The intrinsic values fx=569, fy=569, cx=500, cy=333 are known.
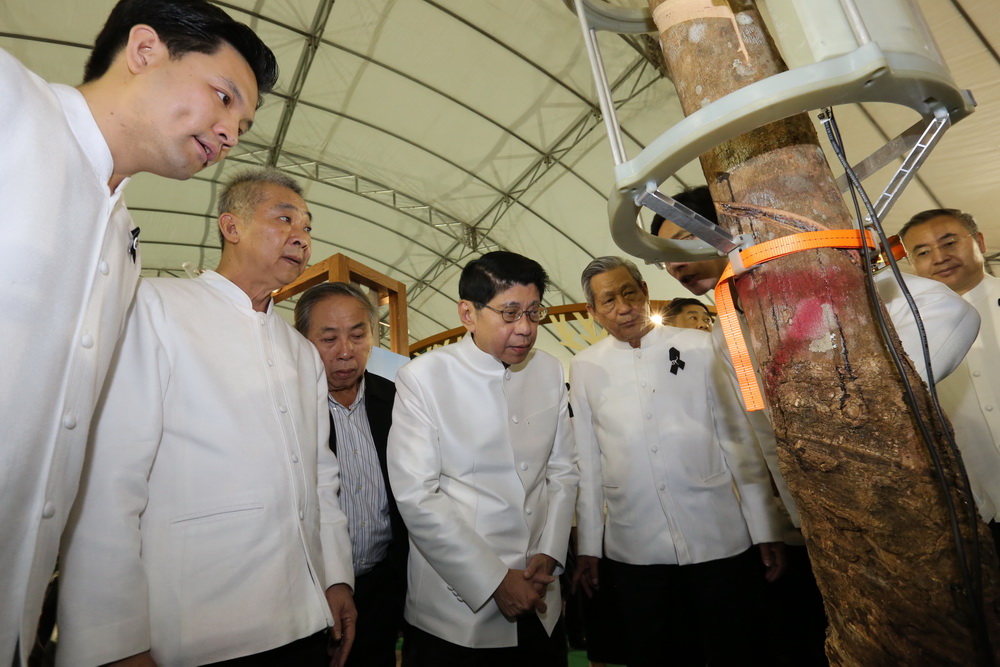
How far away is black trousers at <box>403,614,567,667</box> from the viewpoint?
71.7 inches

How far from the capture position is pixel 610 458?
258 cm

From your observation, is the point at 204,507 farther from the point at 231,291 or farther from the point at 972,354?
the point at 972,354

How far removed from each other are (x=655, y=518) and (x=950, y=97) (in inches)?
76.8

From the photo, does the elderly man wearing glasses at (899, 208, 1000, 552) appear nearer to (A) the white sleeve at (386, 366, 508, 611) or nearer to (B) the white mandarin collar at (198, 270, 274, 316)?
(A) the white sleeve at (386, 366, 508, 611)

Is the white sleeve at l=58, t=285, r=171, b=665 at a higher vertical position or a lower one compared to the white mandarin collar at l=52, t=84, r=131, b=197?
lower

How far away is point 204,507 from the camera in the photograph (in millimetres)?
1384

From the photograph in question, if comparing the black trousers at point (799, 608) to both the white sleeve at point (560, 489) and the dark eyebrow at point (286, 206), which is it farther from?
the dark eyebrow at point (286, 206)

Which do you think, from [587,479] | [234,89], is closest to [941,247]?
[587,479]

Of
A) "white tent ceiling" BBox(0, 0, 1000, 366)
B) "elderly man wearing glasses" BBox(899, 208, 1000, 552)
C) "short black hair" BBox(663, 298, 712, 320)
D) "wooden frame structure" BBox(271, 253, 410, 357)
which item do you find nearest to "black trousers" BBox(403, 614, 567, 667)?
"elderly man wearing glasses" BBox(899, 208, 1000, 552)

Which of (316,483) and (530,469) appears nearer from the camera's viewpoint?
(316,483)

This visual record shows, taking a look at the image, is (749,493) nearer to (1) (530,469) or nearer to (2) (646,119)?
(1) (530,469)

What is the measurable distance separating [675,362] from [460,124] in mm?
8045

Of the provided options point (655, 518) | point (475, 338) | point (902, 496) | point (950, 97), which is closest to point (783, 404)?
point (902, 496)

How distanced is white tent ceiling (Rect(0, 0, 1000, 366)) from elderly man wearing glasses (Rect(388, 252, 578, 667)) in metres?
5.13
